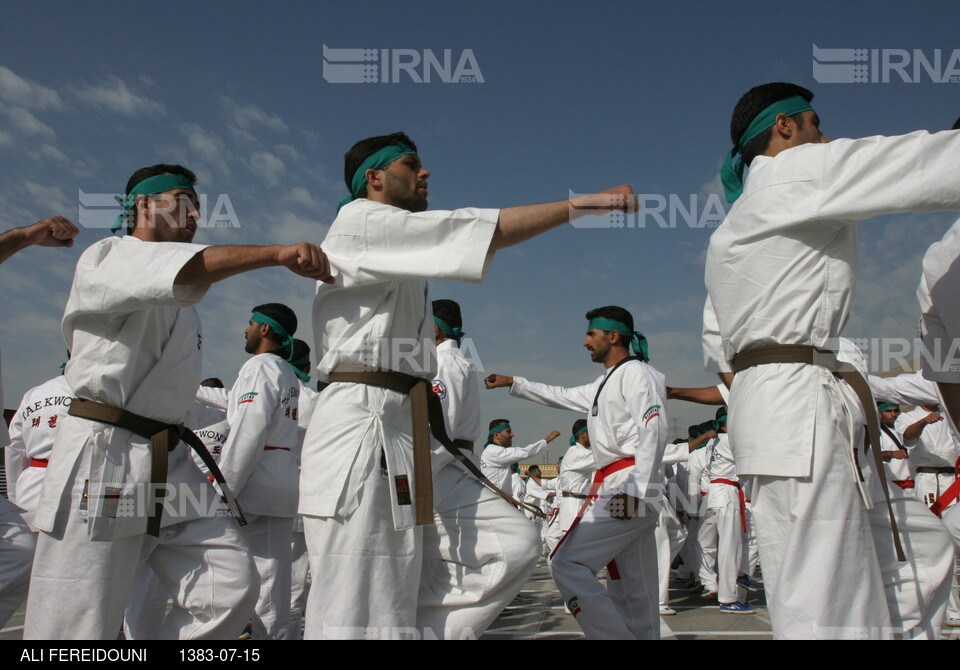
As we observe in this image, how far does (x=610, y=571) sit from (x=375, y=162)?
349 centimetres

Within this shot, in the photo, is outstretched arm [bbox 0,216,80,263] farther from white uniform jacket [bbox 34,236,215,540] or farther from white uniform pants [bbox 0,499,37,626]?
white uniform pants [bbox 0,499,37,626]

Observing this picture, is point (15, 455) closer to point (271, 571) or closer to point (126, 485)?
point (271, 571)

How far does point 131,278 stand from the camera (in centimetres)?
271

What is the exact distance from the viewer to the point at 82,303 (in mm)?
2844

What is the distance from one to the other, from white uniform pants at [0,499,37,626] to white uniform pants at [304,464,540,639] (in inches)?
78.3

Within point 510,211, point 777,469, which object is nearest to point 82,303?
point 510,211

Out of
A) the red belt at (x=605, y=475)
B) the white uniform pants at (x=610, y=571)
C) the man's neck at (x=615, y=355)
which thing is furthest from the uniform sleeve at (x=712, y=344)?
the man's neck at (x=615, y=355)

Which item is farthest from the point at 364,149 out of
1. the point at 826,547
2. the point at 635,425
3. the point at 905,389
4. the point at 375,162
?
the point at 905,389

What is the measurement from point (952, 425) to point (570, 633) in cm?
367

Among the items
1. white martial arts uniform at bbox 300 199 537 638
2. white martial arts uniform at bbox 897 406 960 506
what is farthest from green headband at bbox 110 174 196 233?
white martial arts uniform at bbox 897 406 960 506

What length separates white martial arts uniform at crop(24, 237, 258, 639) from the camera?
2.69 metres

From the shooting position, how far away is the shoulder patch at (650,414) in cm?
507
